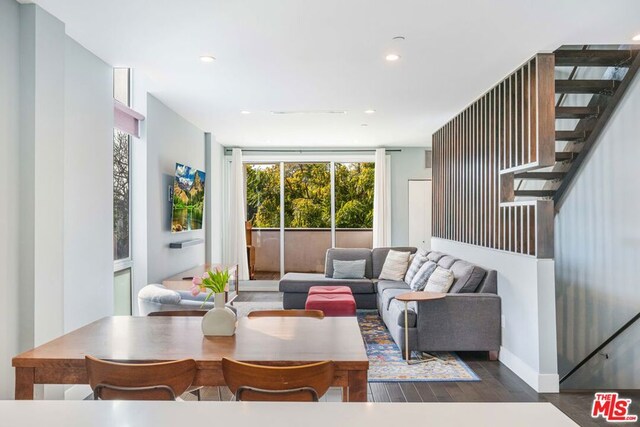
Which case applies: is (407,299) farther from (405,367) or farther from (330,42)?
(330,42)

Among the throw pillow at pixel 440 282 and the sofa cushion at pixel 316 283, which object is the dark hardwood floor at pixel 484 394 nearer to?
the throw pillow at pixel 440 282

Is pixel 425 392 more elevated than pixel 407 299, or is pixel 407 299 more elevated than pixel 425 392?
pixel 407 299

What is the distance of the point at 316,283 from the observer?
6.41 m

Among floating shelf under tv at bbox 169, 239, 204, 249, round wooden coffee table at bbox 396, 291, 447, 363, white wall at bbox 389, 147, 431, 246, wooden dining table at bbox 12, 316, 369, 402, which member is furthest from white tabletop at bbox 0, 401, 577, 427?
white wall at bbox 389, 147, 431, 246

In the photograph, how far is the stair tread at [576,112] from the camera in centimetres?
424

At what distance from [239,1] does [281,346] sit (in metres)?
2.08

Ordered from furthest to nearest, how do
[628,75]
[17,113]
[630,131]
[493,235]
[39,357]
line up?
[493,235] < [630,131] < [628,75] < [17,113] < [39,357]

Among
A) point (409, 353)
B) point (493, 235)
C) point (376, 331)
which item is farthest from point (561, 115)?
point (376, 331)

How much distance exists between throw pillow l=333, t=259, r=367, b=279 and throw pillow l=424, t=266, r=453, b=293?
2.10 m

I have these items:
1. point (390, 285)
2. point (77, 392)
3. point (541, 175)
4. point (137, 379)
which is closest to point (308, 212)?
point (390, 285)

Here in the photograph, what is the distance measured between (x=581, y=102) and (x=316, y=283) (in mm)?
4063

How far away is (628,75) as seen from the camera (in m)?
4.02

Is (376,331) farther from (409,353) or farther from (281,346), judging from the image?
(281,346)

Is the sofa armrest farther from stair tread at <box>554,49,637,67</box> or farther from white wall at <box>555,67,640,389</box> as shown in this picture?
stair tread at <box>554,49,637,67</box>
